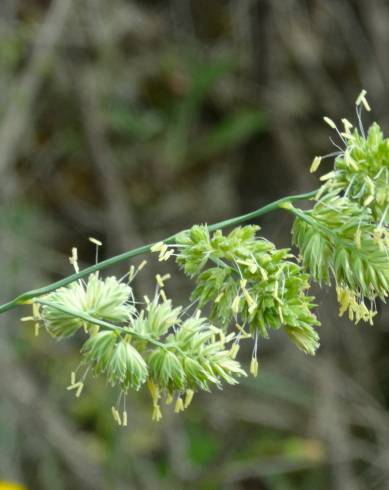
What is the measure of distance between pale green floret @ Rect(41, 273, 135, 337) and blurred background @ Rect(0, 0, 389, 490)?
2.35 metres

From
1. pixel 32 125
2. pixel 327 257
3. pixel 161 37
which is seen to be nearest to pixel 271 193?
pixel 161 37

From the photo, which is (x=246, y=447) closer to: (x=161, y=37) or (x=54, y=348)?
(x=54, y=348)

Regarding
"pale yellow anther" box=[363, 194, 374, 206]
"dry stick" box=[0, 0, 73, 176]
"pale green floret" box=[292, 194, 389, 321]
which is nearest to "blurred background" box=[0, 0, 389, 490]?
"dry stick" box=[0, 0, 73, 176]

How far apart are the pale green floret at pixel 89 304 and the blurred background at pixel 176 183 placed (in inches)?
92.4

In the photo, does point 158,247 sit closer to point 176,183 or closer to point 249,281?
point 249,281

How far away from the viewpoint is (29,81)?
13.1 ft

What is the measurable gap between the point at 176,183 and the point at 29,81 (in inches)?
47.4

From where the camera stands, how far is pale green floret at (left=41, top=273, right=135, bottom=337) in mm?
1419

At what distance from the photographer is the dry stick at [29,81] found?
391 centimetres

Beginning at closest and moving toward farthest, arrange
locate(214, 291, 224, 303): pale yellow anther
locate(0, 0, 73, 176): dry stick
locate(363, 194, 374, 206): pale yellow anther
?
locate(363, 194, 374, 206): pale yellow anther
locate(214, 291, 224, 303): pale yellow anther
locate(0, 0, 73, 176): dry stick

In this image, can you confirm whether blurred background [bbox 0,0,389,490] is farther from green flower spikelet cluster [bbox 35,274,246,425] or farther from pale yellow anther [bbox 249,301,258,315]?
pale yellow anther [bbox 249,301,258,315]

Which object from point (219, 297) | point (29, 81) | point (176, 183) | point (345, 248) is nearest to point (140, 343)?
point (219, 297)

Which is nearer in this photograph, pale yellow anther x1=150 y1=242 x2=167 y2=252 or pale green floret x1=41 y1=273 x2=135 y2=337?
pale yellow anther x1=150 y1=242 x2=167 y2=252

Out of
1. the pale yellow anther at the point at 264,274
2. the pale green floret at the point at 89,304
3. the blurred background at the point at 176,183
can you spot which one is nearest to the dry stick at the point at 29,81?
the blurred background at the point at 176,183
